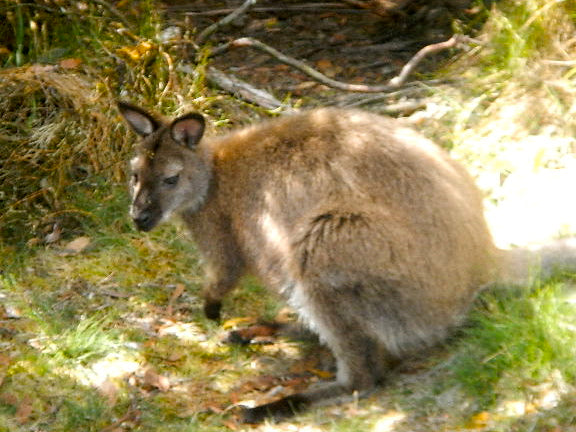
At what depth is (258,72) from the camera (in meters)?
7.68

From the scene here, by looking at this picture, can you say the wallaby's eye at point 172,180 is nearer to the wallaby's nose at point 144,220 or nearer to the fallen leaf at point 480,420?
the wallaby's nose at point 144,220

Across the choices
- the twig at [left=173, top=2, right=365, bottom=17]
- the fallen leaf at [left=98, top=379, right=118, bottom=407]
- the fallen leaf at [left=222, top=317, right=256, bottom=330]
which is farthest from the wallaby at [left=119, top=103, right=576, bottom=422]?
A: the twig at [left=173, top=2, right=365, bottom=17]

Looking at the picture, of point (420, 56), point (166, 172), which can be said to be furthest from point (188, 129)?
point (420, 56)

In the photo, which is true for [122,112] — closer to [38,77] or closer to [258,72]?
[38,77]

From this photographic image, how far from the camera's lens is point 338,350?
4273mm

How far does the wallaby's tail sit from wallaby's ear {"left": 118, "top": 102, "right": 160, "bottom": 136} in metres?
2.12

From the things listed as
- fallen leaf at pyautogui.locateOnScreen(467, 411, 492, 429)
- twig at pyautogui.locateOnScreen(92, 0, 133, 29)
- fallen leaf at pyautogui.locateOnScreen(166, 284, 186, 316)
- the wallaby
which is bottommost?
fallen leaf at pyautogui.locateOnScreen(467, 411, 492, 429)

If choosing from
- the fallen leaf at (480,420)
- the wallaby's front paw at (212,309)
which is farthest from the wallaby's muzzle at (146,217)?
the fallen leaf at (480,420)

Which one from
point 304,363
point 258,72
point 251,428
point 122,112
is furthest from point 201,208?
point 258,72

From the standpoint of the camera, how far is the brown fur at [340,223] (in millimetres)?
4164

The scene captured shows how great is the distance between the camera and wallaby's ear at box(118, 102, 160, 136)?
193 inches

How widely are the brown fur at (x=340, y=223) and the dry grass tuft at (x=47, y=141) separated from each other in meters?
1.16

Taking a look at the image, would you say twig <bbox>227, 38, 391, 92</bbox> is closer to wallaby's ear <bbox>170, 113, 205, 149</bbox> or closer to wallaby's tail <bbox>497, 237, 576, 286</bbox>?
wallaby's ear <bbox>170, 113, 205, 149</bbox>

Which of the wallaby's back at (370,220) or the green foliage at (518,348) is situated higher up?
the wallaby's back at (370,220)
